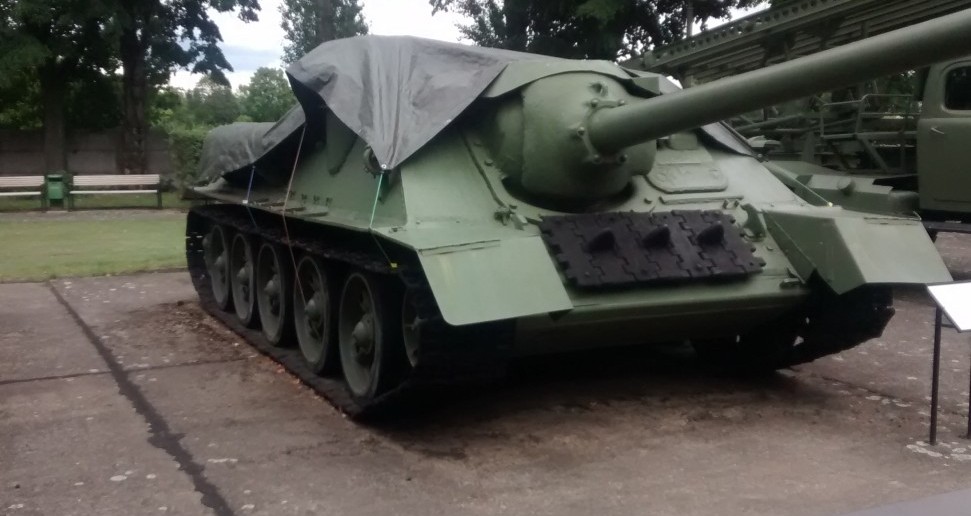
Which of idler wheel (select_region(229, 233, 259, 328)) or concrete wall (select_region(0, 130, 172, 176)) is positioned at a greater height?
concrete wall (select_region(0, 130, 172, 176))

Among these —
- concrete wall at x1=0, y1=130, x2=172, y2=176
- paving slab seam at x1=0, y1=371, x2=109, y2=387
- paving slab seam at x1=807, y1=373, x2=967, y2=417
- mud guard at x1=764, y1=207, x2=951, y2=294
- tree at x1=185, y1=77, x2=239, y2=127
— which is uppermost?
tree at x1=185, y1=77, x2=239, y2=127

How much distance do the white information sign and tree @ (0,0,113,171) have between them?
20725 millimetres

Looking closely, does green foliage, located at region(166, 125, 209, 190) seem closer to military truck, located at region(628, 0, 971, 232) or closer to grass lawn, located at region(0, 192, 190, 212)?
grass lawn, located at region(0, 192, 190, 212)

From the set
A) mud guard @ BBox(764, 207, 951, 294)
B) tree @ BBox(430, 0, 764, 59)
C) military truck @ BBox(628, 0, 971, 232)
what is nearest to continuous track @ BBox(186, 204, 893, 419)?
mud guard @ BBox(764, 207, 951, 294)

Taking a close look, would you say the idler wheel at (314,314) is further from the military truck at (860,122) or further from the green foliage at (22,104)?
the green foliage at (22,104)

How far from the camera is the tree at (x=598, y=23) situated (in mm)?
19453

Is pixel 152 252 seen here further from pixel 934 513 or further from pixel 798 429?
pixel 934 513

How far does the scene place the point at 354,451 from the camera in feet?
17.2

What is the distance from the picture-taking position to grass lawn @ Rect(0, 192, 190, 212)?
71.7 feet

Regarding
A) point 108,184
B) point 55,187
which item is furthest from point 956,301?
point 108,184

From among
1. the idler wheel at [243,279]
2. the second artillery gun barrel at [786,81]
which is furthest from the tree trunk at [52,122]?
the second artillery gun barrel at [786,81]

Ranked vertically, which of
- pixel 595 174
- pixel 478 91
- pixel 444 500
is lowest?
pixel 444 500

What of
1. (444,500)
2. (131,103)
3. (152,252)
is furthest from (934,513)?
(131,103)

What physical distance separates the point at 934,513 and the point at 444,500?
2101mm
